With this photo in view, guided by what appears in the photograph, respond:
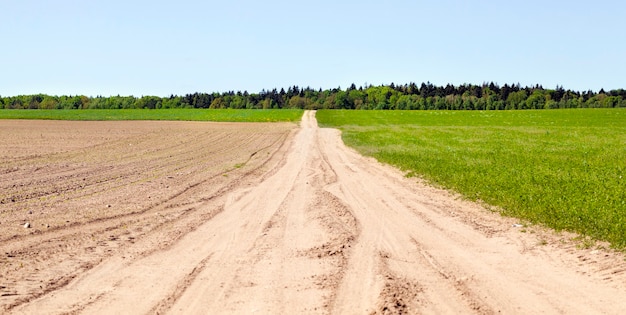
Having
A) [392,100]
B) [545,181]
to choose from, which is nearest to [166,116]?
[545,181]

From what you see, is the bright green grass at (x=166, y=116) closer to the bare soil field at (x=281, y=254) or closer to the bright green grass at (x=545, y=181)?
the bright green grass at (x=545, y=181)

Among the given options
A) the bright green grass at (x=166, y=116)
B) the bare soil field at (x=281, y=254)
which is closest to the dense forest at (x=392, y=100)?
the bright green grass at (x=166, y=116)

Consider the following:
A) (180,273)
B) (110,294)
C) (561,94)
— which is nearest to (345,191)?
(180,273)

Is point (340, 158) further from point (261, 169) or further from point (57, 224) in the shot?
point (57, 224)

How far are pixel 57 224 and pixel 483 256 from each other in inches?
301

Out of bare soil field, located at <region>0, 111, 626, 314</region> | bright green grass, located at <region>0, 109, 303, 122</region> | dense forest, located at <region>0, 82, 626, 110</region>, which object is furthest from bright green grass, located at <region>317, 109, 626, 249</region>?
dense forest, located at <region>0, 82, 626, 110</region>

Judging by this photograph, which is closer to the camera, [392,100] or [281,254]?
[281,254]

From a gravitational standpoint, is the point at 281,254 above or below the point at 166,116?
above

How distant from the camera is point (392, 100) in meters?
167

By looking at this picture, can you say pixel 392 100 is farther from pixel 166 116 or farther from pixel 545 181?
pixel 545 181

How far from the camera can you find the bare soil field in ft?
21.7

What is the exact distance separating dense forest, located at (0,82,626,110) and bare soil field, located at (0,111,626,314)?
131917mm

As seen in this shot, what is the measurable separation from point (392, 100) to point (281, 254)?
161217mm

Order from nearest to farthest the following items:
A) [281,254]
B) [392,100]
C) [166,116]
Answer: [281,254]
[166,116]
[392,100]
